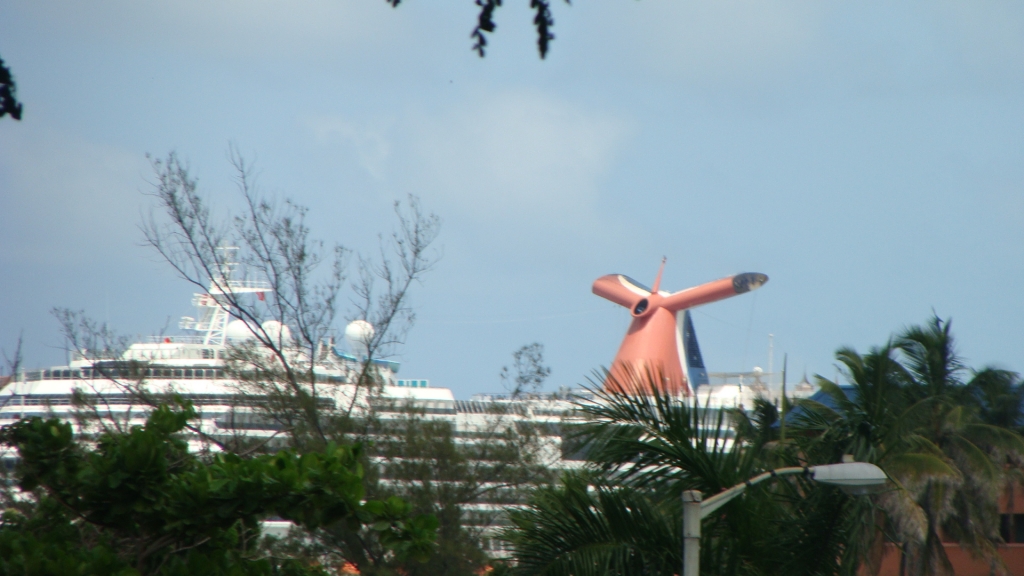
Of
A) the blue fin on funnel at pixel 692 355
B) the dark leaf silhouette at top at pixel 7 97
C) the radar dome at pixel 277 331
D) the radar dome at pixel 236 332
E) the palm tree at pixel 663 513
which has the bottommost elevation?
the palm tree at pixel 663 513

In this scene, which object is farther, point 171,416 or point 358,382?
point 358,382

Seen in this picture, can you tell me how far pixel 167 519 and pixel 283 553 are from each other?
1022 cm

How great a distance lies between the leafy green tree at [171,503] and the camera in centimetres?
520

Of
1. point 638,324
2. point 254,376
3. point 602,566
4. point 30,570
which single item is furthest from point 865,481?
point 638,324

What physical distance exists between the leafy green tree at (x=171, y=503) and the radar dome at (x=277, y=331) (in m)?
10.3

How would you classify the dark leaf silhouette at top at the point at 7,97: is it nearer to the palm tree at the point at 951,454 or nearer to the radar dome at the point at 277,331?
the radar dome at the point at 277,331

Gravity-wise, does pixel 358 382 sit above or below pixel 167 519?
above

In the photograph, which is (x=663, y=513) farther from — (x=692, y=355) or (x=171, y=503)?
(x=692, y=355)

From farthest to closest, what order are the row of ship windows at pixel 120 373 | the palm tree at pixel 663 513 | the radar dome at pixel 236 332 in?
the radar dome at pixel 236 332
the row of ship windows at pixel 120 373
the palm tree at pixel 663 513

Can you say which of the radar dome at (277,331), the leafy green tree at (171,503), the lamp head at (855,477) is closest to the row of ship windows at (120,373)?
the radar dome at (277,331)

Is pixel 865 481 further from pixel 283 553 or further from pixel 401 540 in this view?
pixel 283 553

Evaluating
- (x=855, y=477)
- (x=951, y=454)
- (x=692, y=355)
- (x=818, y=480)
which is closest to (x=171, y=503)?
(x=818, y=480)

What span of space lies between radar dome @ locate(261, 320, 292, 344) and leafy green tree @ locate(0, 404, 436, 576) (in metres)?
10.3

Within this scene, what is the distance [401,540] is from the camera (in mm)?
5586
